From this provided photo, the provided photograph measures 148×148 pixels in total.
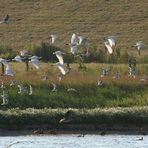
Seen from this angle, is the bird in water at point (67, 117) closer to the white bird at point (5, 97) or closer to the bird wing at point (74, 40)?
the white bird at point (5, 97)

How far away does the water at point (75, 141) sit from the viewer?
103ft

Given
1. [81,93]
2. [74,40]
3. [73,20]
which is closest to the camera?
[81,93]

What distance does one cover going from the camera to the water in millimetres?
31281

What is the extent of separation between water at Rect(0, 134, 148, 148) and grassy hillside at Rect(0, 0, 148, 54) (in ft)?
103

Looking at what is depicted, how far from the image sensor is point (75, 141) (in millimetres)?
32875

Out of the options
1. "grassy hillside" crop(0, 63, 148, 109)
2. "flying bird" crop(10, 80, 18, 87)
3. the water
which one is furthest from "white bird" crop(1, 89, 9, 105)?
the water

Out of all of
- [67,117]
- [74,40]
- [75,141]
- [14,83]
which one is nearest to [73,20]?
[74,40]

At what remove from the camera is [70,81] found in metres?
41.0

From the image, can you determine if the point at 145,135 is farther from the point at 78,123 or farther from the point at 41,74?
the point at 41,74

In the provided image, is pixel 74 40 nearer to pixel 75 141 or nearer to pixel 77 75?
pixel 77 75

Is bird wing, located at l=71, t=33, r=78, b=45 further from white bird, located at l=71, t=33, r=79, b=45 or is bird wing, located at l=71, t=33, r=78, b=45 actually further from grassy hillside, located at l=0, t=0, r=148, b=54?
grassy hillside, located at l=0, t=0, r=148, b=54

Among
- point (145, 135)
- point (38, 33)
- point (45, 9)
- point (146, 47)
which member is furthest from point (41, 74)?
point (45, 9)

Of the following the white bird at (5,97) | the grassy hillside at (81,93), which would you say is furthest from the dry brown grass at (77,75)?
the white bird at (5,97)

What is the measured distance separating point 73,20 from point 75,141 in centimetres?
4316
